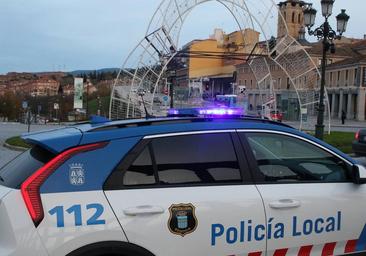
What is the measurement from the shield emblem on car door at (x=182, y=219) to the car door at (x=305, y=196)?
57cm

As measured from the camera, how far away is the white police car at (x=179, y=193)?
318 cm

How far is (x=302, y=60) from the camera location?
29078mm

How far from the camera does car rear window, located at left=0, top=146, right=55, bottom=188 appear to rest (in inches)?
132

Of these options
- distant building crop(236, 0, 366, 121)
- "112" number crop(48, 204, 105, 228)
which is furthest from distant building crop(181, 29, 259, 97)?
"112" number crop(48, 204, 105, 228)

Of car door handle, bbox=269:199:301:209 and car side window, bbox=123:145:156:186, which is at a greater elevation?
car side window, bbox=123:145:156:186

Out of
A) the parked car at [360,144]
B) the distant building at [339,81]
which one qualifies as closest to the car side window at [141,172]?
the parked car at [360,144]

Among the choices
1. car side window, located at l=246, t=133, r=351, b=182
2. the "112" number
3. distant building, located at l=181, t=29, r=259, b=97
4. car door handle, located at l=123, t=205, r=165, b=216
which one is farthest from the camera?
distant building, located at l=181, t=29, r=259, b=97

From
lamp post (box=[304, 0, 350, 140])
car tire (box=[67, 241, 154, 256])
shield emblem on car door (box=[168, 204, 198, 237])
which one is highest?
lamp post (box=[304, 0, 350, 140])

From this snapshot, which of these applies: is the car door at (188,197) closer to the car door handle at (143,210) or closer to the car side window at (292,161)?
the car door handle at (143,210)

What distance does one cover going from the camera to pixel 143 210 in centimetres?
329

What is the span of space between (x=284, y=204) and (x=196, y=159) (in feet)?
2.36

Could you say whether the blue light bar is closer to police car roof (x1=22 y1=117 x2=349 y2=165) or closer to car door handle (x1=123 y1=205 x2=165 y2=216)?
police car roof (x1=22 y1=117 x2=349 y2=165)

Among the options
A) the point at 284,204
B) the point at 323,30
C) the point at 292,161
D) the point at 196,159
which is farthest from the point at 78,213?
the point at 323,30

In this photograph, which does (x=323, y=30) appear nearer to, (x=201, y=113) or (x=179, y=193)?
(x=201, y=113)
